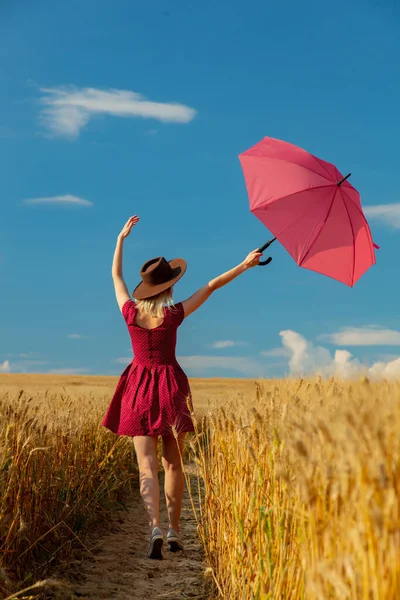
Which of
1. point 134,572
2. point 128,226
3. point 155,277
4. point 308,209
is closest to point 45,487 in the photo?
point 134,572

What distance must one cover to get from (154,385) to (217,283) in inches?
35.4

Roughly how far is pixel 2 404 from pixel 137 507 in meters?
1.97

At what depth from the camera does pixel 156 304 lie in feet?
16.7

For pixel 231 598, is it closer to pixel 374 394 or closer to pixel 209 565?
pixel 209 565

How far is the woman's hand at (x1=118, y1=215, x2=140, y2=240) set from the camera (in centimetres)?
559

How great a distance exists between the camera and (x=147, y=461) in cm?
500

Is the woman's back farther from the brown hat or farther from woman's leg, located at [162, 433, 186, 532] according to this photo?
woman's leg, located at [162, 433, 186, 532]

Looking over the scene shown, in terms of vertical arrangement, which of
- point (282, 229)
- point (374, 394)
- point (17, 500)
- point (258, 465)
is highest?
point (282, 229)

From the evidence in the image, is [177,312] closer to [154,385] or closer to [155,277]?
[155,277]

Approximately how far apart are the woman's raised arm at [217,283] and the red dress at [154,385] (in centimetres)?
7

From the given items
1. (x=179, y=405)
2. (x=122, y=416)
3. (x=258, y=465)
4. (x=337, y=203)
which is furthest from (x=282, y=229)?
(x=258, y=465)

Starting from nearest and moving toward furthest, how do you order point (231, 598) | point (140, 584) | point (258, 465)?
point (258, 465), point (231, 598), point (140, 584)

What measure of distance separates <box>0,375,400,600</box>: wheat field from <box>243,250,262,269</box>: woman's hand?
1174 mm

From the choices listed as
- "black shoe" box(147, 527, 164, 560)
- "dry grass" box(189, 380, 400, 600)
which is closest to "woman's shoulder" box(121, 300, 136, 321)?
"black shoe" box(147, 527, 164, 560)
